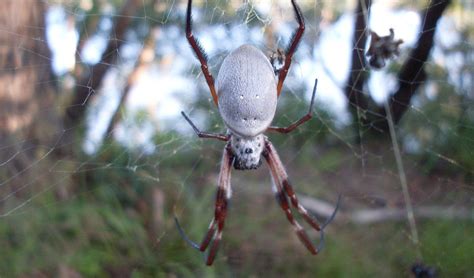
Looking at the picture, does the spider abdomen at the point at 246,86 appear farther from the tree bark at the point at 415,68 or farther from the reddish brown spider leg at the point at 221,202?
the tree bark at the point at 415,68

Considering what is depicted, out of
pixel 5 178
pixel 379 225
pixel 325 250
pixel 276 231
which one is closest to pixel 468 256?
pixel 379 225

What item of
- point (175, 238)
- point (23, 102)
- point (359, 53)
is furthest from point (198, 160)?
point (359, 53)

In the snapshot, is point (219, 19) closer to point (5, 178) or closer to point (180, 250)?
point (180, 250)

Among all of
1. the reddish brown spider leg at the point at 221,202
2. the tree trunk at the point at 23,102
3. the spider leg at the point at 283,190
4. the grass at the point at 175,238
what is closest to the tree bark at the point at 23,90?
the tree trunk at the point at 23,102

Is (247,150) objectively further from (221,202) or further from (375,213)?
(375,213)

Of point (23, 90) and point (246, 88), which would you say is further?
point (23, 90)

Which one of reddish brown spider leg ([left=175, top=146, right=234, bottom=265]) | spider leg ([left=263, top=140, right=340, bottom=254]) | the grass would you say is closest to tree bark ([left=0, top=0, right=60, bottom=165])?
the grass
